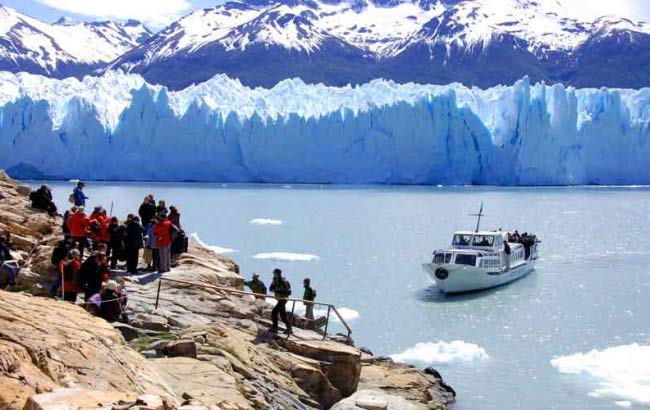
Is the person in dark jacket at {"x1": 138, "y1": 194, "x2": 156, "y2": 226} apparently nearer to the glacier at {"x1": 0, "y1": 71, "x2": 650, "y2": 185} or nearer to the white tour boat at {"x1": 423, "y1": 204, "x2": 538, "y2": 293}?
the white tour boat at {"x1": 423, "y1": 204, "x2": 538, "y2": 293}

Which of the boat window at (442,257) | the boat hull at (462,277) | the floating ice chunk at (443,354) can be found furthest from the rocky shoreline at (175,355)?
the boat window at (442,257)

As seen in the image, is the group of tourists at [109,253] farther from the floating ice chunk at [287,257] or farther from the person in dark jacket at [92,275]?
the floating ice chunk at [287,257]

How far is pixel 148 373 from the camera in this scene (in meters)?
6.92

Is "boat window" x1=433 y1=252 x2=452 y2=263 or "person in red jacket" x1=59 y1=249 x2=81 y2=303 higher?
"person in red jacket" x1=59 y1=249 x2=81 y2=303

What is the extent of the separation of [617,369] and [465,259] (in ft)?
29.1

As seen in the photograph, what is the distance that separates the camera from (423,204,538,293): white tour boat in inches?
917

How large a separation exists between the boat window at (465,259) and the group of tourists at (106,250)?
11.7m

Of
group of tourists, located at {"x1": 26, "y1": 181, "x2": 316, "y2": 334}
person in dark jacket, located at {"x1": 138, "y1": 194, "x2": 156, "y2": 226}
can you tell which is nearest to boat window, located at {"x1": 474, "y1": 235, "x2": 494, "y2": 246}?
group of tourists, located at {"x1": 26, "y1": 181, "x2": 316, "y2": 334}

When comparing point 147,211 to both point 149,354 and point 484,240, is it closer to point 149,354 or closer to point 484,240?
point 149,354

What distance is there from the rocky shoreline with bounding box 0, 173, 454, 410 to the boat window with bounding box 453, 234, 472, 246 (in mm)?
11150

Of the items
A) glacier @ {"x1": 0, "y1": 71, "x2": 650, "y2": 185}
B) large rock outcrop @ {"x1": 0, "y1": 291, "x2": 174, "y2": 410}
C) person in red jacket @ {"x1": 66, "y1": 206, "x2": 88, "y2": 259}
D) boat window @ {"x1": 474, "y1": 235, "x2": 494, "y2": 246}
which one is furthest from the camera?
glacier @ {"x1": 0, "y1": 71, "x2": 650, "y2": 185}

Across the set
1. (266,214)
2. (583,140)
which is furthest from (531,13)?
(266,214)

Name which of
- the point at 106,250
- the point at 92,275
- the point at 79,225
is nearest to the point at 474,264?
the point at 106,250

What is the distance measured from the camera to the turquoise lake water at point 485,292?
586 inches
